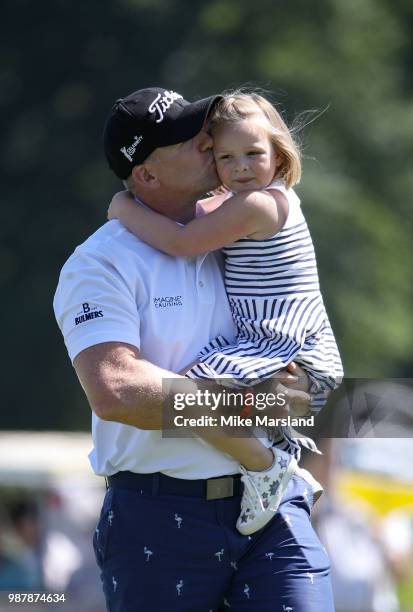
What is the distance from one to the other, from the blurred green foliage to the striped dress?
1165 cm

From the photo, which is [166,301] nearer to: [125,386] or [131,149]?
[125,386]

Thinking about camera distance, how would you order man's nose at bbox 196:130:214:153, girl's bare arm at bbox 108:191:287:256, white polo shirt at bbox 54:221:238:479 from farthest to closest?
man's nose at bbox 196:130:214:153, girl's bare arm at bbox 108:191:287:256, white polo shirt at bbox 54:221:238:479

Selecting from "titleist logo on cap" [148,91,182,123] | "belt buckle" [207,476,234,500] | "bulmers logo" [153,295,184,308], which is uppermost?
"titleist logo on cap" [148,91,182,123]

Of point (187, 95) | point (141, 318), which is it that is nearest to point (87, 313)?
point (141, 318)

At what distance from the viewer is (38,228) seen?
15703mm

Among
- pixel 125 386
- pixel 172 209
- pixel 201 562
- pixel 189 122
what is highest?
pixel 189 122

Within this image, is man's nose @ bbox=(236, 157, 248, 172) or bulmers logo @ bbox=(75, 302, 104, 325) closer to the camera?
bulmers logo @ bbox=(75, 302, 104, 325)

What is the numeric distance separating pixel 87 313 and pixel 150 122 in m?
0.56

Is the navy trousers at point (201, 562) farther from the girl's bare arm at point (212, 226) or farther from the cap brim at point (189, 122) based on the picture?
the cap brim at point (189, 122)

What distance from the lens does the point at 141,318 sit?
10.5ft

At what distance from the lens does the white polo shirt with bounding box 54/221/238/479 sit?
3.16 metres

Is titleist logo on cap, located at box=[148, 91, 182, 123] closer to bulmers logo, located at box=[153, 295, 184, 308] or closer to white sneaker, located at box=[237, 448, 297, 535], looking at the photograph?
bulmers logo, located at box=[153, 295, 184, 308]

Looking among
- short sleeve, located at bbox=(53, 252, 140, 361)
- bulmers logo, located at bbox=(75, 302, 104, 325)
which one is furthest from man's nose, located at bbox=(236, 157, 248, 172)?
bulmers logo, located at bbox=(75, 302, 104, 325)

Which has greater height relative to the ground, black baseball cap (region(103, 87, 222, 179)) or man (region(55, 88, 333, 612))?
black baseball cap (region(103, 87, 222, 179))
